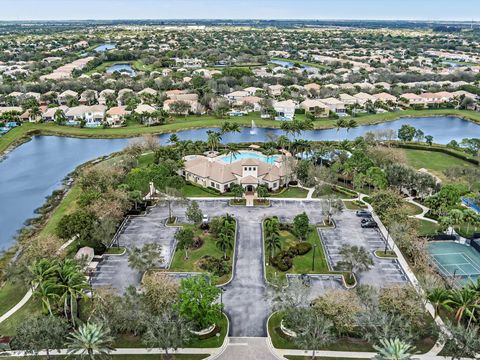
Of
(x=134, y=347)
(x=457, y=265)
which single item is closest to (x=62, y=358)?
(x=134, y=347)

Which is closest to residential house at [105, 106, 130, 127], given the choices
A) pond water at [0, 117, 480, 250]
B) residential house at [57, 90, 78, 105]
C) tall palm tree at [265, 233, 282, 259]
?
pond water at [0, 117, 480, 250]

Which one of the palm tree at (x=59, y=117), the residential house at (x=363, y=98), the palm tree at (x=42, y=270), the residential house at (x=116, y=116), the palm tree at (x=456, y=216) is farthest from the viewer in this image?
the residential house at (x=363, y=98)

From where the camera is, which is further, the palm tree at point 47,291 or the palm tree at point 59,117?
the palm tree at point 59,117

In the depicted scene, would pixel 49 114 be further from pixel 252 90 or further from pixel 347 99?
pixel 347 99

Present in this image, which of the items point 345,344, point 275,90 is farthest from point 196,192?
point 275,90

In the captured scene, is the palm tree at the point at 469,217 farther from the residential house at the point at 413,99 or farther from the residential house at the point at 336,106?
the residential house at the point at 413,99

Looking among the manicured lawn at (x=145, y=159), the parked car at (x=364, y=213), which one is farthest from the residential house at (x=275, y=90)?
the parked car at (x=364, y=213)
